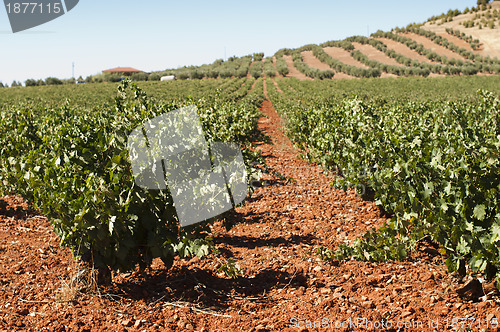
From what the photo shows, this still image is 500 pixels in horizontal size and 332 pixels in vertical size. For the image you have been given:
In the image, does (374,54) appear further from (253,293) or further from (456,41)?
(253,293)

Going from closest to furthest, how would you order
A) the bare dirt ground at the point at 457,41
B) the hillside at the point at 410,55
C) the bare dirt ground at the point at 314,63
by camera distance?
the hillside at the point at 410,55 < the bare dirt ground at the point at 314,63 < the bare dirt ground at the point at 457,41

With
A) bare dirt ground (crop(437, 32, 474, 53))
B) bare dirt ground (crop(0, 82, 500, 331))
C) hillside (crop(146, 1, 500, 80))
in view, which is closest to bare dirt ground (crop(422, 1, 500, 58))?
hillside (crop(146, 1, 500, 80))

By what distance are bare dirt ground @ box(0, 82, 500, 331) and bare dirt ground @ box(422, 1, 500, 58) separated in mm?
73826

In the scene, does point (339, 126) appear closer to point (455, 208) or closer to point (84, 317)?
point (455, 208)

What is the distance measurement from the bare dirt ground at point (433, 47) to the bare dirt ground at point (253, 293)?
232 ft

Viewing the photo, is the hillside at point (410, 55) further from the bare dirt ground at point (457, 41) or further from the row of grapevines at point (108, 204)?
the row of grapevines at point (108, 204)

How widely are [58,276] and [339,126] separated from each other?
5.62 meters

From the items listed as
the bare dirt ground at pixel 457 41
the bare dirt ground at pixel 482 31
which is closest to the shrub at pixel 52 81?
the bare dirt ground at pixel 457 41

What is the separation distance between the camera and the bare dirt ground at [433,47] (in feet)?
219

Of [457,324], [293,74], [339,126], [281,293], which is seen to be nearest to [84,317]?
[281,293]

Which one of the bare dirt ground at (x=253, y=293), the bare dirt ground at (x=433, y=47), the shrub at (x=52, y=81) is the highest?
the shrub at (x=52, y=81)

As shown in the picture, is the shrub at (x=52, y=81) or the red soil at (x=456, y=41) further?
the red soil at (x=456, y=41)

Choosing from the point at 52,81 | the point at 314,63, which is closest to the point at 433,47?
the point at 314,63

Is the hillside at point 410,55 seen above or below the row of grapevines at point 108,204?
above
